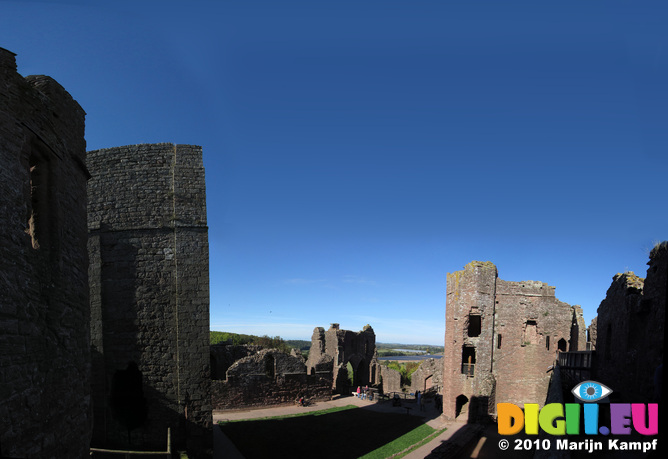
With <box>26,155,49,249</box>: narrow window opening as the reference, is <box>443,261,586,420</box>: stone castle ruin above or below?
below

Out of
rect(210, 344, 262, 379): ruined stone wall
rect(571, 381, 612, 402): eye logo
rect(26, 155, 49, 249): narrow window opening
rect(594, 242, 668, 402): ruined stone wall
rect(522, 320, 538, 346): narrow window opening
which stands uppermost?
rect(26, 155, 49, 249): narrow window opening

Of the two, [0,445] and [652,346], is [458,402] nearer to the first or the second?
[652,346]

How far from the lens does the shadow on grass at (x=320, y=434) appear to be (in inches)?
590

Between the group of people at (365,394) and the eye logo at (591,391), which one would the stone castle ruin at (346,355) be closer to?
the group of people at (365,394)

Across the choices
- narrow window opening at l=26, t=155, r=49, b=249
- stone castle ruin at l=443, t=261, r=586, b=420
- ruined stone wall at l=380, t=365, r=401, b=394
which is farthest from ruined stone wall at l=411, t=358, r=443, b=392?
narrow window opening at l=26, t=155, r=49, b=249

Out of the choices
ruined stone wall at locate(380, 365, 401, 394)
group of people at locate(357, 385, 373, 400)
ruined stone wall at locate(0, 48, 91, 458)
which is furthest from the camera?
ruined stone wall at locate(380, 365, 401, 394)

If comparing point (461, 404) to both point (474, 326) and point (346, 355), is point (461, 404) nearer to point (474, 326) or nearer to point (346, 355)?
point (474, 326)

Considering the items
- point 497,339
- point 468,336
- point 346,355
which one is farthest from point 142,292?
point 346,355

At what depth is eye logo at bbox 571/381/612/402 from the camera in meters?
10.5

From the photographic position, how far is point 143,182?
438 inches

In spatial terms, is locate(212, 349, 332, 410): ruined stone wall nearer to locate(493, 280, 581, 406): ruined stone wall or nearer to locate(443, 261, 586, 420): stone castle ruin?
locate(443, 261, 586, 420): stone castle ruin

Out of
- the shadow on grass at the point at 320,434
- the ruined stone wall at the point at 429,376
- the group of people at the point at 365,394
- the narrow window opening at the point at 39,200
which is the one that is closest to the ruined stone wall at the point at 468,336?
the shadow on grass at the point at 320,434

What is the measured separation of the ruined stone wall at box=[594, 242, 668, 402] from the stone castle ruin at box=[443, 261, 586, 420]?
8014 mm

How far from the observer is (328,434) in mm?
17516
